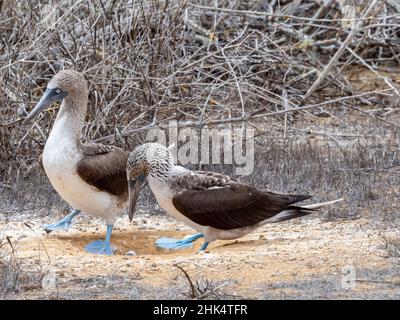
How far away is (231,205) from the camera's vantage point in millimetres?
7332

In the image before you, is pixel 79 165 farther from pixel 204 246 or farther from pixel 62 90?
pixel 204 246

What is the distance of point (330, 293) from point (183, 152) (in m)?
4.09

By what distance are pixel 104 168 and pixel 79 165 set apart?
0.71 feet

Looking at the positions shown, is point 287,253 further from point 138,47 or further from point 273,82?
point 273,82

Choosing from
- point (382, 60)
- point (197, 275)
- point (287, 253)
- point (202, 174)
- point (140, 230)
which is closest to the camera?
point (197, 275)

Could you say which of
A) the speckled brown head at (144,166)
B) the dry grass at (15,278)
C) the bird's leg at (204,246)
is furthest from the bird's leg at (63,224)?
the dry grass at (15,278)

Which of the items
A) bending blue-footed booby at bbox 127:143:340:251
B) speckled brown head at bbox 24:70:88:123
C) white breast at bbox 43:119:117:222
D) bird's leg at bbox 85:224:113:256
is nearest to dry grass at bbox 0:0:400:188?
speckled brown head at bbox 24:70:88:123

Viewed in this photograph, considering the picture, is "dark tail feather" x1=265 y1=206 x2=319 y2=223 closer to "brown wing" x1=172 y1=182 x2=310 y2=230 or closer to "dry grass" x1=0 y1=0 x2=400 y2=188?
"brown wing" x1=172 y1=182 x2=310 y2=230

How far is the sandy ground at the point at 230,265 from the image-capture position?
6031mm

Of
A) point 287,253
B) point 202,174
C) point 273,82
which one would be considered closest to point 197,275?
point 287,253

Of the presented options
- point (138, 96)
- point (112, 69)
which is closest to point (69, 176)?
point (112, 69)

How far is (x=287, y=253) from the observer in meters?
6.90

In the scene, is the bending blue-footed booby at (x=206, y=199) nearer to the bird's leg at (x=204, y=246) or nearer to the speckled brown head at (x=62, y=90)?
the bird's leg at (x=204, y=246)

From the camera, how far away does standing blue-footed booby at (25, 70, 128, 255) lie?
7.46 metres
